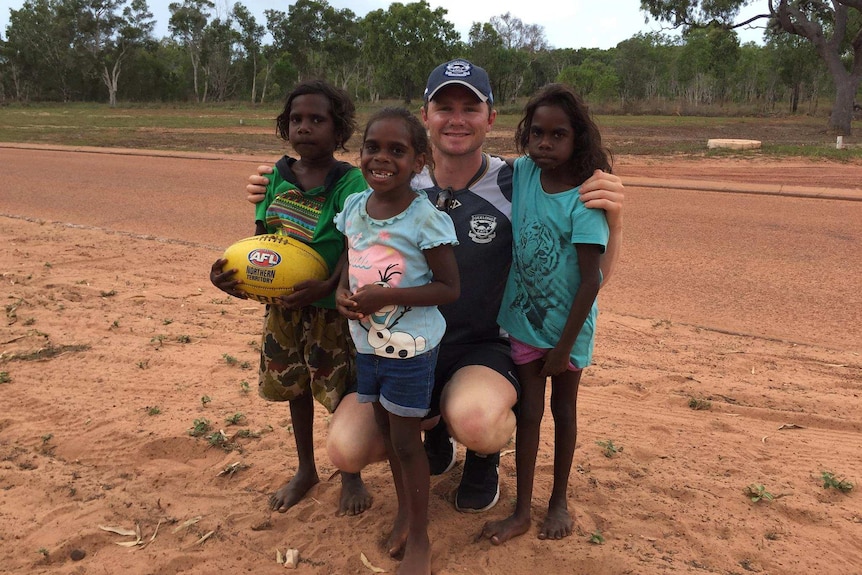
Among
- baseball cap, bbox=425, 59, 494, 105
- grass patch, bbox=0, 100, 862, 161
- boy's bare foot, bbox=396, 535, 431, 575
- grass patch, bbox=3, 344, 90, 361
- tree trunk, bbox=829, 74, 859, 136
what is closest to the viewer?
boy's bare foot, bbox=396, 535, 431, 575

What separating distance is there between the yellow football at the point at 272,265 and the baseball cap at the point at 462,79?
80 cm

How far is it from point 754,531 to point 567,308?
1277mm

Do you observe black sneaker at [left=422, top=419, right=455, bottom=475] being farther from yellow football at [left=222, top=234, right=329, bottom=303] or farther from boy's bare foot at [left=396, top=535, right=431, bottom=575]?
yellow football at [left=222, top=234, right=329, bottom=303]

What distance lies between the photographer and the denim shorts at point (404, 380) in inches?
96.7

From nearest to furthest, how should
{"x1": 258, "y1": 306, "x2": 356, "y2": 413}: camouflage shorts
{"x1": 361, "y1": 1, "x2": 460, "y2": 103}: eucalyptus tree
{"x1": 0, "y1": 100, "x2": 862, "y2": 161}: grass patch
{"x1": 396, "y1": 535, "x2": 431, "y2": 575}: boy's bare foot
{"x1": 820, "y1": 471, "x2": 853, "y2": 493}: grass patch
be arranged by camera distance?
{"x1": 396, "y1": 535, "x2": 431, "y2": 575}: boy's bare foot
{"x1": 258, "y1": 306, "x2": 356, "y2": 413}: camouflage shorts
{"x1": 820, "y1": 471, "x2": 853, "y2": 493}: grass patch
{"x1": 0, "y1": 100, "x2": 862, "y2": 161}: grass patch
{"x1": 361, "y1": 1, "x2": 460, "y2": 103}: eucalyptus tree

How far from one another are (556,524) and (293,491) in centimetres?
118

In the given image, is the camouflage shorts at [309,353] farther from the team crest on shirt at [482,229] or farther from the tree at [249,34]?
the tree at [249,34]

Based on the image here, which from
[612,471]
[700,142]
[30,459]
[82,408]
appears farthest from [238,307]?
[700,142]

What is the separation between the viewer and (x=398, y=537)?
9.07 ft

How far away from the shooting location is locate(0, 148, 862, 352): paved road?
228 inches

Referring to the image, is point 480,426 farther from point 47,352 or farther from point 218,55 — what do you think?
point 218,55

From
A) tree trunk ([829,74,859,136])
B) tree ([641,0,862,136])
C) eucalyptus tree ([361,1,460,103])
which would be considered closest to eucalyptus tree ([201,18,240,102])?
eucalyptus tree ([361,1,460,103])

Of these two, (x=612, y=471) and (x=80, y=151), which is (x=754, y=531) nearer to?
(x=612, y=471)

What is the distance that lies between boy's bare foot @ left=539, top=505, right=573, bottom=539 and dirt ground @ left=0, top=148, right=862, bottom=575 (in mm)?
Answer: 43
